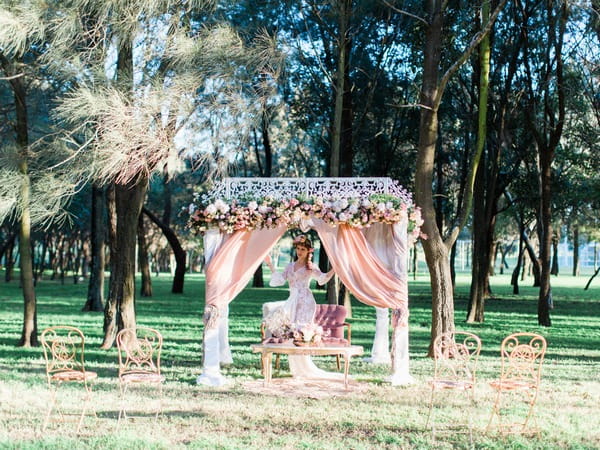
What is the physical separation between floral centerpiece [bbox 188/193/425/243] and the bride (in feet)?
2.02

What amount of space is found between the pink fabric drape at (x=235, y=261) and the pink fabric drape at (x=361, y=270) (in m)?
0.80

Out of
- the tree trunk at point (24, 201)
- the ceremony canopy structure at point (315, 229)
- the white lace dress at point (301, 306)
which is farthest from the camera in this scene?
the tree trunk at point (24, 201)

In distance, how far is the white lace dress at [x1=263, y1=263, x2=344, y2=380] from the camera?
1073 cm

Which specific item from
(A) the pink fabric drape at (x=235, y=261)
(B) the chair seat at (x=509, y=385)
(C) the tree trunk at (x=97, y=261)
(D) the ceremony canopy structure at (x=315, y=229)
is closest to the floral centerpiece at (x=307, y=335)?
(D) the ceremony canopy structure at (x=315, y=229)

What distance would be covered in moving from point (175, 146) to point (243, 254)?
211 centimetres

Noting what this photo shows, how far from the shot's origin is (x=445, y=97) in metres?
23.9

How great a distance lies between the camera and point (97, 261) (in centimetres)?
2150

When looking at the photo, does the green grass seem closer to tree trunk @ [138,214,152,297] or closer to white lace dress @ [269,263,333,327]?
white lace dress @ [269,263,333,327]

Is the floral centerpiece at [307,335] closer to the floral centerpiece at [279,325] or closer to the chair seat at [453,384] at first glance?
the floral centerpiece at [279,325]

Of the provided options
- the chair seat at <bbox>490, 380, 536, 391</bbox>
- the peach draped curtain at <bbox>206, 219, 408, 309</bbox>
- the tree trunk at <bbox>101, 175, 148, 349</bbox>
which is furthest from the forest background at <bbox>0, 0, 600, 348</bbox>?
the chair seat at <bbox>490, 380, 536, 391</bbox>

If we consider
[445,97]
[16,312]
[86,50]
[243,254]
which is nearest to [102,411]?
[243,254]

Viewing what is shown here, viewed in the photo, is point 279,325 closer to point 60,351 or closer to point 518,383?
point 60,351

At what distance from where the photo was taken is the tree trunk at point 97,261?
21.5 meters

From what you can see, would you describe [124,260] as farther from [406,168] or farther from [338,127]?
[406,168]
